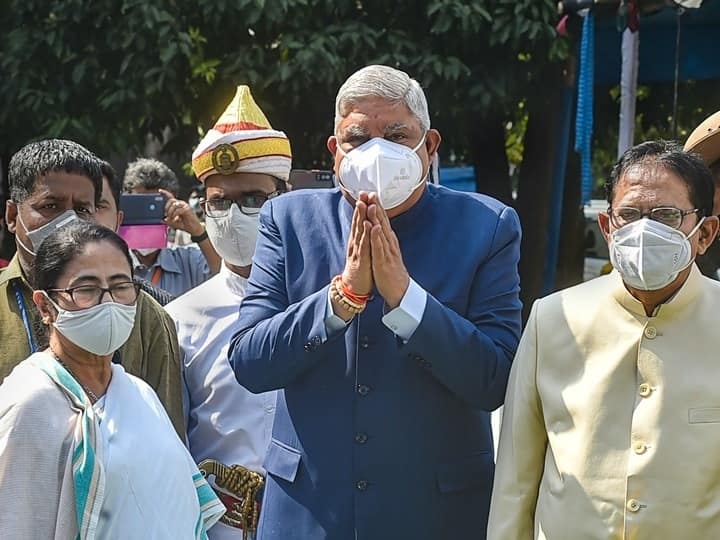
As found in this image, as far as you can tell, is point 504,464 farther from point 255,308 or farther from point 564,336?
point 255,308

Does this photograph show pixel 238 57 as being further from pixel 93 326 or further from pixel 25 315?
pixel 93 326

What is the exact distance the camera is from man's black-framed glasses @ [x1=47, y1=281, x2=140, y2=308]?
280 cm

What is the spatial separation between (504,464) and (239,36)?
20.2ft

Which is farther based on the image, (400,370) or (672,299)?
(400,370)

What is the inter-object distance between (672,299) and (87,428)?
1.46 m

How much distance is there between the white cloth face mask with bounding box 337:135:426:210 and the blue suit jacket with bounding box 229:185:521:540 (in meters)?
0.16

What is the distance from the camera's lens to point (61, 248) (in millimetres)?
2842

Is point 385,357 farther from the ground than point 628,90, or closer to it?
closer to it

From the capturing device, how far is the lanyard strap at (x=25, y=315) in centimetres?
307

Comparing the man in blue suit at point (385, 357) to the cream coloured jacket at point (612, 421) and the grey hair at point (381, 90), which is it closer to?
the grey hair at point (381, 90)

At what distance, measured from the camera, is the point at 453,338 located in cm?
270

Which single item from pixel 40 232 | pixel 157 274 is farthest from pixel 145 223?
pixel 40 232

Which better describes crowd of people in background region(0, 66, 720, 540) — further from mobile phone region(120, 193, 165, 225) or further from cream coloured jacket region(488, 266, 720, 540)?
mobile phone region(120, 193, 165, 225)

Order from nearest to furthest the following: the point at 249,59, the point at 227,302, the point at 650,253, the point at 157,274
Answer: the point at 650,253 → the point at 227,302 → the point at 157,274 → the point at 249,59
